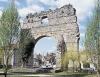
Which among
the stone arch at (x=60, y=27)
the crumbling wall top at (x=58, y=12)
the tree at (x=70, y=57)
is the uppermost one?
the crumbling wall top at (x=58, y=12)

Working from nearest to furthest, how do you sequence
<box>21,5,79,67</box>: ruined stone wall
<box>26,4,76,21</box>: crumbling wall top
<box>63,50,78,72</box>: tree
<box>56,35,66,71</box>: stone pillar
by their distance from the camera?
<box>63,50,78,72</box>: tree, <box>56,35,66,71</box>: stone pillar, <box>21,5,79,67</box>: ruined stone wall, <box>26,4,76,21</box>: crumbling wall top

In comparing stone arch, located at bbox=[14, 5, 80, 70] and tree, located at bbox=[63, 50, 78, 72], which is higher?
stone arch, located at bbox=[14, 5, 80, 70]

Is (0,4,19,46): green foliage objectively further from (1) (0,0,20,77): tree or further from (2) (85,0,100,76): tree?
(2) (85,0,100,76): tree

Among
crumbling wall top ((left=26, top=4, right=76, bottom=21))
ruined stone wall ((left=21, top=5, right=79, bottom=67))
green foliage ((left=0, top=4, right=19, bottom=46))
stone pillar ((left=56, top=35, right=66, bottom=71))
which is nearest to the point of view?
green foliage ((left=0, top=4, right=19, bottom=46))

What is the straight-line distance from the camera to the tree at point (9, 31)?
24906 mm

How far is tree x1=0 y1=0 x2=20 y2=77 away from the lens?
24906mm

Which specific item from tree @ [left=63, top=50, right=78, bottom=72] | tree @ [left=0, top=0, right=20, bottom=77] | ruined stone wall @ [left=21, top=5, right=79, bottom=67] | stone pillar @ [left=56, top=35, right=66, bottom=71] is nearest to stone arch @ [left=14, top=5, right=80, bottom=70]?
ruined stone wall @ [left=21, top=5, right=79, bottom=67]

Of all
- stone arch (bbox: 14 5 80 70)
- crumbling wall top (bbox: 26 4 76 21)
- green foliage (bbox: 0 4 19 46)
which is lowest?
green foliage (bbox: 0 4 19 46)

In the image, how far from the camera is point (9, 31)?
25.0 metres

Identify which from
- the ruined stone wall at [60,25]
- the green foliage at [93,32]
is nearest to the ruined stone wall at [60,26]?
the ruined stone wall at [60,25]

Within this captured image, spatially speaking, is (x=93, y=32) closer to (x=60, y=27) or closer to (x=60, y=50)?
(x=60, y=50)

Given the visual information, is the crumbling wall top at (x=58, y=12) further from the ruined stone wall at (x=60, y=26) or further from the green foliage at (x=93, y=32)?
the green foliage at (x=93, y=32)

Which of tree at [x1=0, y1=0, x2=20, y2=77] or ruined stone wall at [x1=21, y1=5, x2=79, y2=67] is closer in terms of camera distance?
tree at [x1=0, y1=0, x2=20, y2=77]

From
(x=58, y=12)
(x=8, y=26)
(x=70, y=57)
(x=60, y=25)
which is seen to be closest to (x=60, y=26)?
(x=60, y=25)
